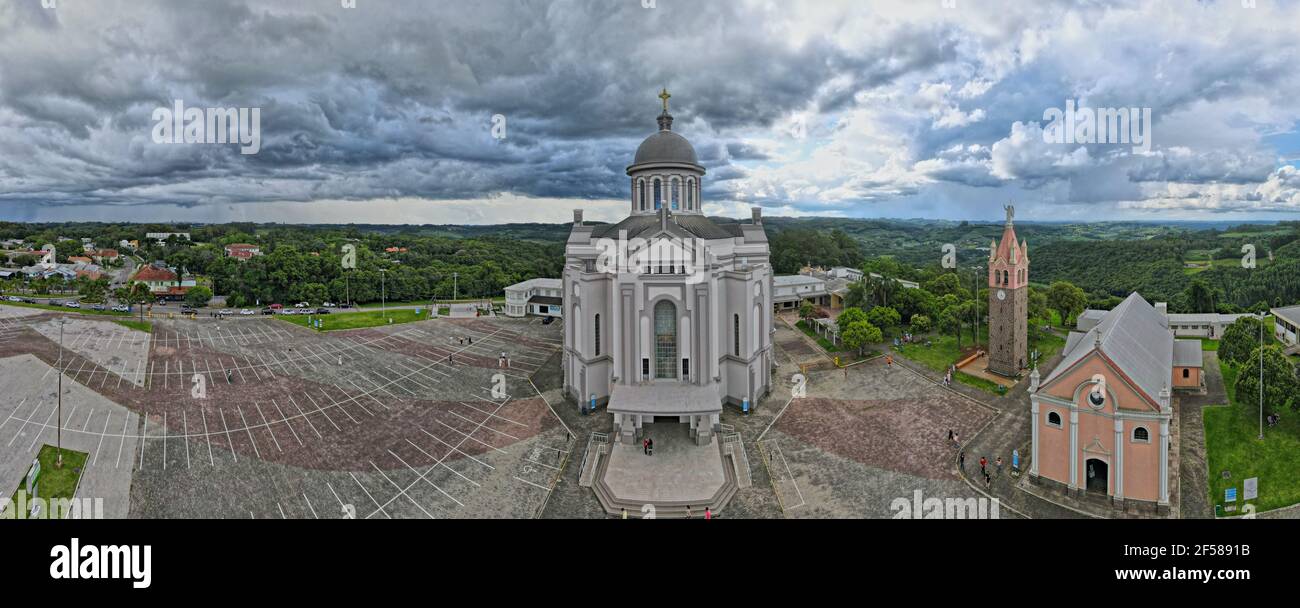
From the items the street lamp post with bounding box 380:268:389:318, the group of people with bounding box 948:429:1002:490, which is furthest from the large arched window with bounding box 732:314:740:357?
the street lamp post with bounding box 380:268:389:318

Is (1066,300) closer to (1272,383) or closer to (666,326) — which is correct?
(1272,383)

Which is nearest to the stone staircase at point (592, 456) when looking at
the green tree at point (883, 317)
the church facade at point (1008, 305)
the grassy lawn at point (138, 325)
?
the church facade at point (1008, 305)

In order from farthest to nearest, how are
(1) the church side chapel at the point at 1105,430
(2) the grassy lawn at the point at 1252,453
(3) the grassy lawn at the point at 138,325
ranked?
1. (3) the grassy lawn at the point at 138,325
2. (2) the grassy lawn at the point at 1252,453
3. (1) the church side chapel at the point at 1105,430

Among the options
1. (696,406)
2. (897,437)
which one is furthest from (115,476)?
(897,437)

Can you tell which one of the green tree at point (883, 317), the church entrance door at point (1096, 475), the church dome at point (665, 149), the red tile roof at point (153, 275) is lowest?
the church entrance door at point (1096, 475)

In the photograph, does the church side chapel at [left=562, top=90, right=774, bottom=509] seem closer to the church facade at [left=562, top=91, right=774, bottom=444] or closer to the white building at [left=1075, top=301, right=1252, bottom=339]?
the church facade at [left=562, top=91, right=774, bottom=444]

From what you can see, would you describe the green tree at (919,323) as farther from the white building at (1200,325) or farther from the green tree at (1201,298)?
the green tree at (1201,298)

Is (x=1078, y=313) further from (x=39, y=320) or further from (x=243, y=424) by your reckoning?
(x=39, y=320)

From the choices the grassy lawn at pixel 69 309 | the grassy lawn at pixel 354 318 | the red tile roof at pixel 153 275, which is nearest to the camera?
the grassy lawn at pixel 354 318
